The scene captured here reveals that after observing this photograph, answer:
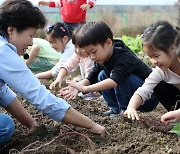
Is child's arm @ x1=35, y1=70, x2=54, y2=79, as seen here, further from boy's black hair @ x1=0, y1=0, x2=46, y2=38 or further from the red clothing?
boy's black hair @ x1=0, y1=0, x2=46, y2=38

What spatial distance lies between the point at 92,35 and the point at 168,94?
29.5 inches

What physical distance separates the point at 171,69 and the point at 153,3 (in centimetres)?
1791

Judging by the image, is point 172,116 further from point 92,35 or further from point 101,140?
point 92,35

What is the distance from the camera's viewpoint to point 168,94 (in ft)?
10.4

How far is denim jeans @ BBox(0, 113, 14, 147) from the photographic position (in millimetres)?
2648

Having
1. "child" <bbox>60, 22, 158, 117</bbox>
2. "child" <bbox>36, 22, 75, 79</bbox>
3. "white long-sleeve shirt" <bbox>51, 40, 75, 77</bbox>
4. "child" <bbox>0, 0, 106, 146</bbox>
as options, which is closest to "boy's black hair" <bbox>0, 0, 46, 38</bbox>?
"child" <bbox>0, 0, 106, 146</bbox>

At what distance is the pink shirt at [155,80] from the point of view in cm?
293

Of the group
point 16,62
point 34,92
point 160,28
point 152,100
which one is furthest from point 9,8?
point 152,100

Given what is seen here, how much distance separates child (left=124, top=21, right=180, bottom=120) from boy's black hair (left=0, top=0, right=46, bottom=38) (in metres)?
0.77

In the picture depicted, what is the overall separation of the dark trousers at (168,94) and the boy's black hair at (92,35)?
57 cm

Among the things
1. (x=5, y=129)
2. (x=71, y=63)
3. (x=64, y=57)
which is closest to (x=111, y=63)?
(x=71, y=63)

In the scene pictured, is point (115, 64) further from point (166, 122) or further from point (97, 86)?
point (166, 122)

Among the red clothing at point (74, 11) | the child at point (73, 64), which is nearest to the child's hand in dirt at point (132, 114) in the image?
the child at point (73, 64)

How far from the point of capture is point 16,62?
240 centimetres
